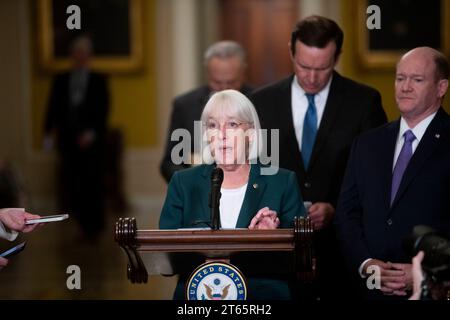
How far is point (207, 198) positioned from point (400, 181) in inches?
30.8

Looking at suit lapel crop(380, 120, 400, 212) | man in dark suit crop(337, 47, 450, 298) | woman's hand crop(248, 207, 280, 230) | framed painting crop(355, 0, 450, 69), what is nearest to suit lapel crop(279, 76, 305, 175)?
man in dark suit crop(337, 47, 450, 298)

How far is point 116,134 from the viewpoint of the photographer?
1215 centimetres

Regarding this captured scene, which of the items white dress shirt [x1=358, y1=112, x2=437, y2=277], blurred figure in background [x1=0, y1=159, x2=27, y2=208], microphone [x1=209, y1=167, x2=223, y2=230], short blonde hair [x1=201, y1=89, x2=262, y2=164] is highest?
short blonde hair [x1=201, y1=89, x2=262, y2=164]

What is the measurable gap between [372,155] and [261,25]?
9110 mm

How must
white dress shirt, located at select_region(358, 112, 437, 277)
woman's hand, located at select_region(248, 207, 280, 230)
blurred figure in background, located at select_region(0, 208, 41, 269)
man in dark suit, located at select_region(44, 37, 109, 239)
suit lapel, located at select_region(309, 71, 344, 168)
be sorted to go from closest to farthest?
woman's hand, located at select_region(248, 207, 280, 230), blurred figure in background, located at select_region(0, 208, 41, 269), white dress shirt, located at select_region(358, 112, 437, 277), suit lapel, located at select_region(309, 71, 344, 168), man in dark suit, located at select_region(44, 37, 109, 239)

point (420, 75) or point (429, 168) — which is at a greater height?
point (420, 75)

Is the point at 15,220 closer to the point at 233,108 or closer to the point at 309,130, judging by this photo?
the point at 233,108

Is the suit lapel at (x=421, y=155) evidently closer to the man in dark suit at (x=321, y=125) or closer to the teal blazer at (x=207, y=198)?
the teal blazer at (x=207, y=198)

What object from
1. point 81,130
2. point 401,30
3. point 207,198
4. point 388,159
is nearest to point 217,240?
point 207,198

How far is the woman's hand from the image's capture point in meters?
3.44

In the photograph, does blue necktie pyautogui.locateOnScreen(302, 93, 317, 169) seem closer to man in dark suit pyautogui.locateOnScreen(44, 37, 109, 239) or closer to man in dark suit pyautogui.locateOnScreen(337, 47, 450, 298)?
man in dark suit pyautogui.locateOnScreen(337, 47, 450, 298)

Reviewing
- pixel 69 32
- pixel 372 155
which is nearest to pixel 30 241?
pixel 69 32
